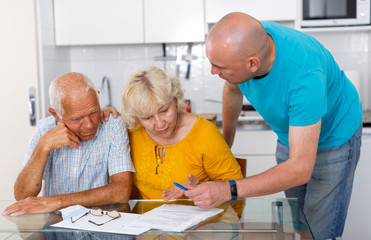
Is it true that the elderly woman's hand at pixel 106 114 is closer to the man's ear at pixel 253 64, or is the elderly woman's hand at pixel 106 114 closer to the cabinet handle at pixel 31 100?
the man's ear at pixel 253 64

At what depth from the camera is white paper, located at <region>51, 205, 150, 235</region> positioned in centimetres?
117

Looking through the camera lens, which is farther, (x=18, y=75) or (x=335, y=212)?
(x=18, y=75)

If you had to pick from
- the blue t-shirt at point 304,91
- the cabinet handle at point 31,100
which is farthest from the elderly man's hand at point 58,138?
the cabinet handle at point 31,100

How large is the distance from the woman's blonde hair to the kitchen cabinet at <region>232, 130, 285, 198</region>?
133cm

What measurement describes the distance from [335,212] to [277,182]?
578 millimetres

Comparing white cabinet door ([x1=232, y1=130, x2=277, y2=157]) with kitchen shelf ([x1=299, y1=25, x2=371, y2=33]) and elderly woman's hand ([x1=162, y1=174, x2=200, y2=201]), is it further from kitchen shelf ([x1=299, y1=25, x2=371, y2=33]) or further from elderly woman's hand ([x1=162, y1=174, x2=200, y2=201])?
elderly woman's hand ([x1=162, y1=174, x2=200, y2=201])

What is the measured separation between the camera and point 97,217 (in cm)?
129

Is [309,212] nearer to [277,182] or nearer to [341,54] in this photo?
[277,182]

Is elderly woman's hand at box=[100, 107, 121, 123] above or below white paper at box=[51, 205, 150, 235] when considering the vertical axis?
above

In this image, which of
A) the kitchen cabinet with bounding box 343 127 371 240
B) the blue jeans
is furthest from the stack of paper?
the kitchen cabinet with bounding box 343 127 371 240

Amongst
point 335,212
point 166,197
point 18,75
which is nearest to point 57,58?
point 18,75

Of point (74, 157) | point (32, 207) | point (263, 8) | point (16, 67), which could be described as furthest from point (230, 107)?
point (16, 67)

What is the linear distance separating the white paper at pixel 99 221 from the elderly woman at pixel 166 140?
0.43m

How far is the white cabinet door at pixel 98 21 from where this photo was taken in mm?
3189
